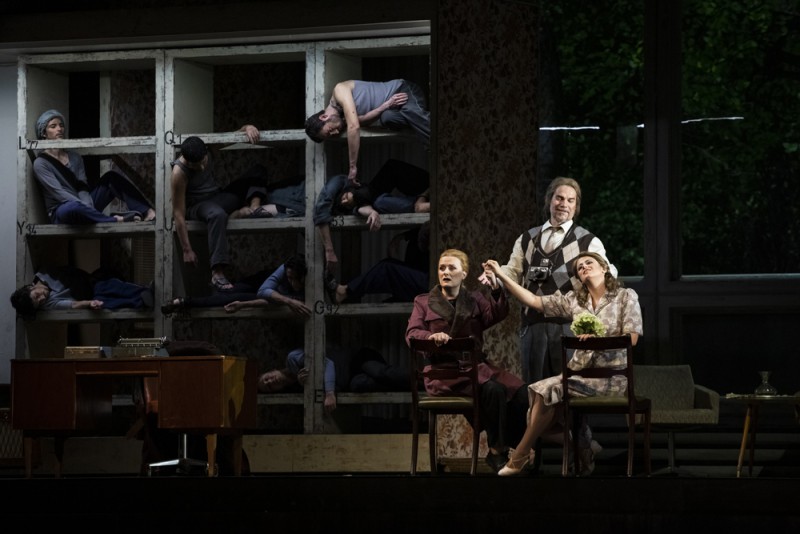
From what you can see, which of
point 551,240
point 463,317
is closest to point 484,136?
point 551,240

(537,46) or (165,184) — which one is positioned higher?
(537,46)

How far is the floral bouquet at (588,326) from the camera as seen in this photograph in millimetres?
7328

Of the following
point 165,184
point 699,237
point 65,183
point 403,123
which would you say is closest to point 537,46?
point 403,123

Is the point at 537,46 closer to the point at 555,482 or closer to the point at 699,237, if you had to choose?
the point at 699,237

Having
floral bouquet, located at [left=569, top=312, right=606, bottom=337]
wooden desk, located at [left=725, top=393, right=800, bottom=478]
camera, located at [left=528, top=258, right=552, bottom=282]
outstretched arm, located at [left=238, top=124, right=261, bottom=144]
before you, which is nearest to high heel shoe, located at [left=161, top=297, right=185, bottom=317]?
outstretched arm, located at [left=238, top=124, right=261, bottom=144]

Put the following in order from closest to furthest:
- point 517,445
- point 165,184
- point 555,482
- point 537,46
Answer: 1. point 555,482
2. point 517,445
3. point 537,46
4. point 165,184

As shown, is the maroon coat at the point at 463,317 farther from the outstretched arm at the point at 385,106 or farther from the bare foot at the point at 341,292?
the outstretched arm at the point at 385,106

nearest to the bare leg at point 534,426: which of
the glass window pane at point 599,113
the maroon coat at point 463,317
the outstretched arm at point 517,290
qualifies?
the maroon coat at point 463,317

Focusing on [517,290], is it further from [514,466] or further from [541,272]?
[514,466]

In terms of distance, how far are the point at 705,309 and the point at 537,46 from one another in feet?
6.96

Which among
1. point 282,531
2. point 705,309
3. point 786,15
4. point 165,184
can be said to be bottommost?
point 282,531

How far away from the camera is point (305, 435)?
30.8ft

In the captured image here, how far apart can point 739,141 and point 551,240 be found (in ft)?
7.94

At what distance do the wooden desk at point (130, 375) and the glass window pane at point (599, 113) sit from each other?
3.09 metres
